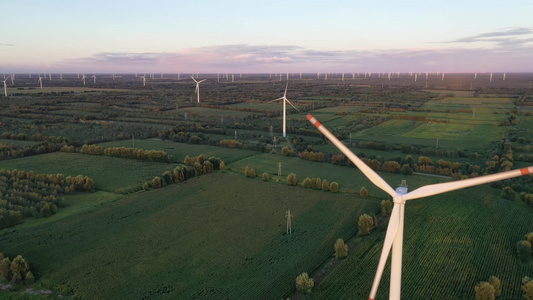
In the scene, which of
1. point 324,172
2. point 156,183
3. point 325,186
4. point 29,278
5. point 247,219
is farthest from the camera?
point 324,172

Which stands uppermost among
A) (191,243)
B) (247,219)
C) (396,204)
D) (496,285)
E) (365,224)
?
(396,204)

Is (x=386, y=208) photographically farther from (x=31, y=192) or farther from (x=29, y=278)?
(x=31, y=192)

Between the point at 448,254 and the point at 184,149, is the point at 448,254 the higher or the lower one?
the lower one

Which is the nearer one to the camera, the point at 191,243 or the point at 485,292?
the point at 485,292

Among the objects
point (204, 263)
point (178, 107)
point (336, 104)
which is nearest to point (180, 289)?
point (204, 263)

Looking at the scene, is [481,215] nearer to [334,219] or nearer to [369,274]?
[334,219]

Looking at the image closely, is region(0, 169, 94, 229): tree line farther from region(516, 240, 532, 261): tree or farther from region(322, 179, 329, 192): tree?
region(516, 240, 532, 261): tree

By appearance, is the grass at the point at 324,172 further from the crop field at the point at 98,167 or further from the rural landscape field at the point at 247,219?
the crop field at the point at 98,167

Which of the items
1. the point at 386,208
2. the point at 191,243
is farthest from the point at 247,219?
the point at 386,208
